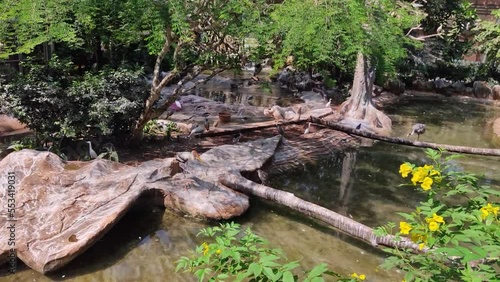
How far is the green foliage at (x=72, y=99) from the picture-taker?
5.89 meters

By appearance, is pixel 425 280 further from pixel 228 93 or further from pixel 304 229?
pixel 228 93

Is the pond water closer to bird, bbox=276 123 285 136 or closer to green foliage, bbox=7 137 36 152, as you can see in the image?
bird, bbox=276 123 285 136

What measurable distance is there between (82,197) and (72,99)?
7.01 ft

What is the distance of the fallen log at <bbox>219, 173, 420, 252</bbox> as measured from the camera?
4.29 meters

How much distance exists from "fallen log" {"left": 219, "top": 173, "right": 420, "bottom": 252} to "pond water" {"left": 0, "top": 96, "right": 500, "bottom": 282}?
255 mm

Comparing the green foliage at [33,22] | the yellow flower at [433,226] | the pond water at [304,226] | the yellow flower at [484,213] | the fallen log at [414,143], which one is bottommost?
the pond water at [304,226]

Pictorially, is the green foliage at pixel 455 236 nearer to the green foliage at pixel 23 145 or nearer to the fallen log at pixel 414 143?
the fallen log at pixel 414 143

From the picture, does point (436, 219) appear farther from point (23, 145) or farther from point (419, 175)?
point (23, 145)

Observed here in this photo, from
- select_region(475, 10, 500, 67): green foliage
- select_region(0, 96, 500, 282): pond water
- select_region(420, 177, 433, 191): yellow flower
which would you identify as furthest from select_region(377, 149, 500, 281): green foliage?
select_region(475, 10, 500, 67): green foliage

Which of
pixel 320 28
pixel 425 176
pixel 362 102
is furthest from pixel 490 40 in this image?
pixel 425 176

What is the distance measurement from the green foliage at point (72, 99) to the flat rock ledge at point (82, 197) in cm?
110

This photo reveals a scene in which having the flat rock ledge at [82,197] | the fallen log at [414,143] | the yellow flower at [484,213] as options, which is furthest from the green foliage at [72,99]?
the yellow flower at [484,213]

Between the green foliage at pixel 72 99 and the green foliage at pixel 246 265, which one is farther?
the green foliage at pixel 72 99

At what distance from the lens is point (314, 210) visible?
15.9 ft
